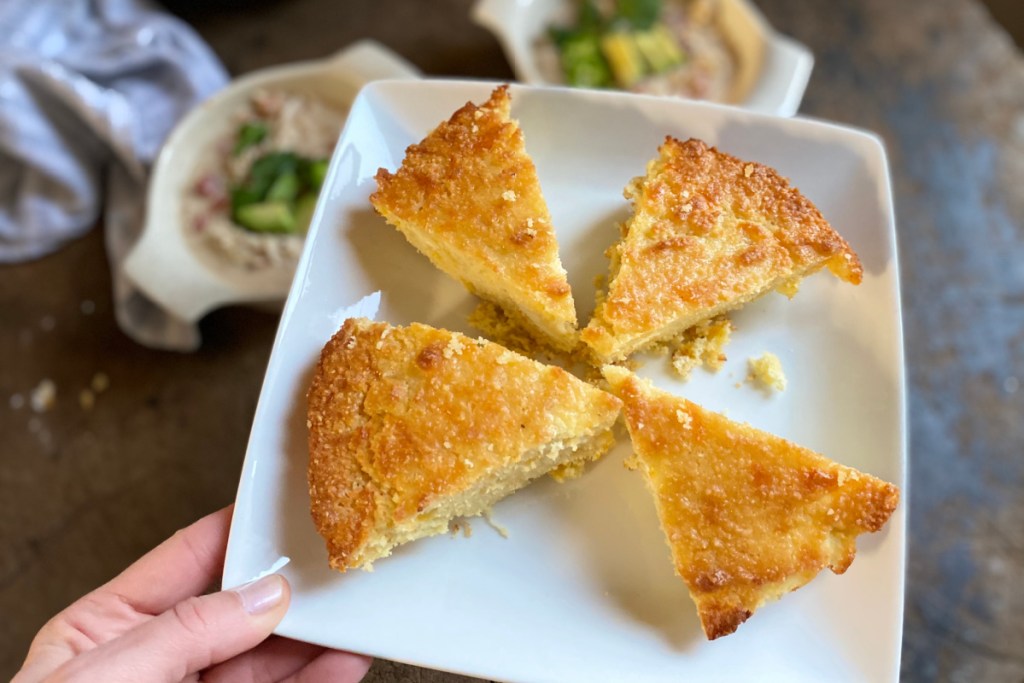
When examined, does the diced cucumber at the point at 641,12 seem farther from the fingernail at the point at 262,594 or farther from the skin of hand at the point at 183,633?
the fingernail at the point at 262,594

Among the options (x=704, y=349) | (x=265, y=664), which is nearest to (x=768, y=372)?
(x=704, y=349)

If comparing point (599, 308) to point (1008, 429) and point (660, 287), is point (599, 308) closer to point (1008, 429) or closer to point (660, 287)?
point (660, 287)

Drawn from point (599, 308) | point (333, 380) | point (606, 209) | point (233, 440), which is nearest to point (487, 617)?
point (333, 380)

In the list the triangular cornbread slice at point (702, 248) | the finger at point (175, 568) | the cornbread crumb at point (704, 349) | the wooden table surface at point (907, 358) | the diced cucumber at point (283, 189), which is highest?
the triangular cornbread slice at point (702, 248)

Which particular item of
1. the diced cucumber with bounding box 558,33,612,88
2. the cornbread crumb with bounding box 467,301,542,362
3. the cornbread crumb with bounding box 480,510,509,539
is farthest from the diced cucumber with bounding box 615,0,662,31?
the cornbread crumb with bounding box 480,510,509,539

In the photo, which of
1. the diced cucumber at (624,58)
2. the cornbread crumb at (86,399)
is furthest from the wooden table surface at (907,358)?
the diced cucumber at (624,58)

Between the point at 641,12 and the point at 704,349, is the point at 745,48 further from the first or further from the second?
the point at 704,349

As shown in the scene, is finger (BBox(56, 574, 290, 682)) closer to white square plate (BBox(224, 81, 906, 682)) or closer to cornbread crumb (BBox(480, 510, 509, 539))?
white square plate (BBox(224, 81, 906, 682))
